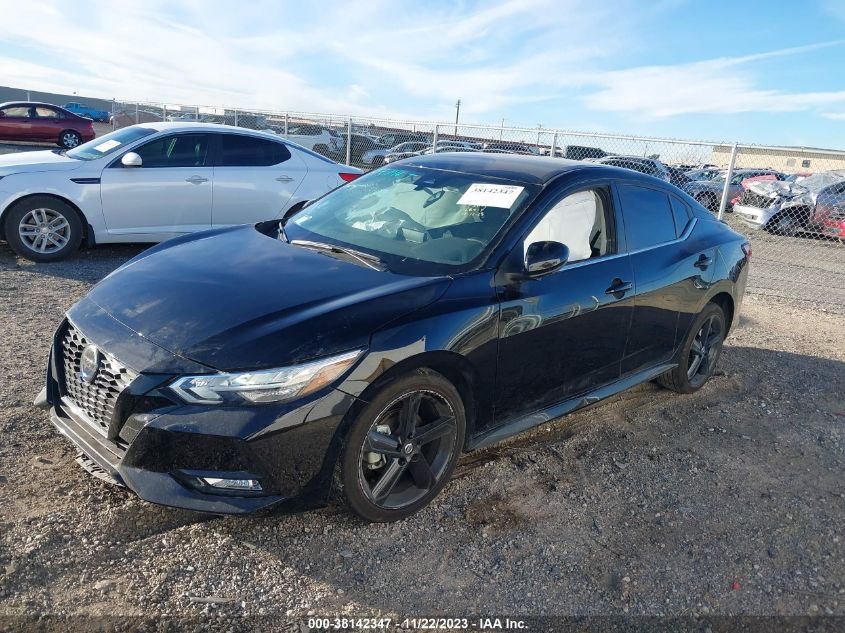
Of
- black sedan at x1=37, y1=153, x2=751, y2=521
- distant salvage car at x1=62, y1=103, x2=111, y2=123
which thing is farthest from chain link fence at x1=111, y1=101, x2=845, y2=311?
distant salvage car at x1=62, y1=103, x2=111, y2=123

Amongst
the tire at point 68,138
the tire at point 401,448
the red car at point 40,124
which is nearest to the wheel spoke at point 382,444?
the tire at point 401,448

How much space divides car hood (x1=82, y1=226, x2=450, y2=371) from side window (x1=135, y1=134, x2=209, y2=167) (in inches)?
170

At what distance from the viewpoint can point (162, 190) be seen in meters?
7.43

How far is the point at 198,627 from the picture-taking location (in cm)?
238

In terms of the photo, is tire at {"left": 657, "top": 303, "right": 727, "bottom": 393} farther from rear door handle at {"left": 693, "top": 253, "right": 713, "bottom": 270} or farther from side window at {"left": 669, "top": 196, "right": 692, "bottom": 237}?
side window at {"left": 669, "top": 196, "right": 692, "bottom": 237}

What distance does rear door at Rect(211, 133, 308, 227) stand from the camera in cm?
777

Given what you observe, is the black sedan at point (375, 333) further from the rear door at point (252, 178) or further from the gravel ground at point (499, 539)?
the rear door at point (252, 178)

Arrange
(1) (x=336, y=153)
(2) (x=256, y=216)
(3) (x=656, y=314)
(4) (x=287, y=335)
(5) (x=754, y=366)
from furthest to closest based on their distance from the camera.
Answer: (1) (x=336, y=153)
(2) (x=256, y=216)
(5) (x=754, y=366)
(3) (x=656, y=314)
(4) (x=287, y=335)

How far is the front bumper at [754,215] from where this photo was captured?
46.7ft

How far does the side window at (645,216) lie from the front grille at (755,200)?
11.5m

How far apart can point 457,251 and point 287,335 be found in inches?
43.7

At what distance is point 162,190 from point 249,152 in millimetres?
1125

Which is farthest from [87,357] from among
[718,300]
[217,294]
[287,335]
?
[718,300]

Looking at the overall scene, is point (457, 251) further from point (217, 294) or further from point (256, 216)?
point (256, 216)
